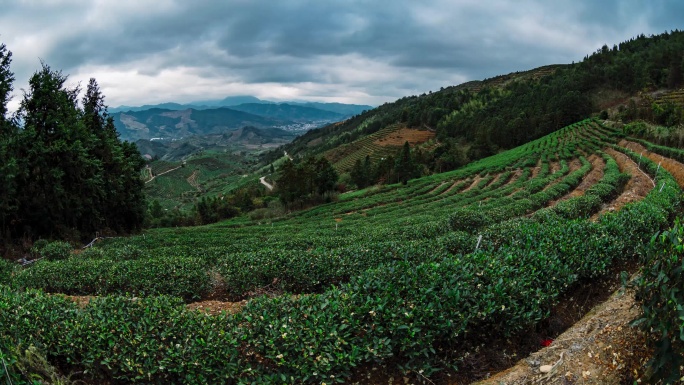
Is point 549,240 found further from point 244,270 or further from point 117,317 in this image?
point 117,317

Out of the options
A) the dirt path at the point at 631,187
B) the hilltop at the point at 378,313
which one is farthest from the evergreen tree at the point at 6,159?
the dirt path at the point at 631,187

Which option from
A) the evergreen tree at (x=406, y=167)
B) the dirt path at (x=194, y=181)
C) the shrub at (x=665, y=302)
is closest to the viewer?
the shrub at (x=665, y=302)

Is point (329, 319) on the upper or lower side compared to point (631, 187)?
upper

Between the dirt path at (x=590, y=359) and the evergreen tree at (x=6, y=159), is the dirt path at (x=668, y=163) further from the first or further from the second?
the evergreen tree at (x=6, y=159)

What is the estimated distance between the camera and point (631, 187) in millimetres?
21984

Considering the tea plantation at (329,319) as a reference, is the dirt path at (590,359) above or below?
below

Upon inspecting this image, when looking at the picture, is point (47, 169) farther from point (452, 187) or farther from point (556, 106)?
point (556, 106)

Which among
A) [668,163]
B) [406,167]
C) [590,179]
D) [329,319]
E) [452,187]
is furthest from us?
[406,167]

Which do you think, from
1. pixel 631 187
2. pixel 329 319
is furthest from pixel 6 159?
pixel 631 187

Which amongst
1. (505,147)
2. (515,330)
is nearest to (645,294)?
(515,330)

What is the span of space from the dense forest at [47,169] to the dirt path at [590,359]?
72.7 ft

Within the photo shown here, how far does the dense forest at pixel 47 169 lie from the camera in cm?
1967

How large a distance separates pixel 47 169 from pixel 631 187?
114 feet

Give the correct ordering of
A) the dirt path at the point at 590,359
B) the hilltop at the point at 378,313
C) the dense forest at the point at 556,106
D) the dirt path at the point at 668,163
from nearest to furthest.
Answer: the dirt path at the point at 590,359
the hilltop at the point at 378,313
the dirt path at the point at 668,163
the dense forest at the point at 556,106
